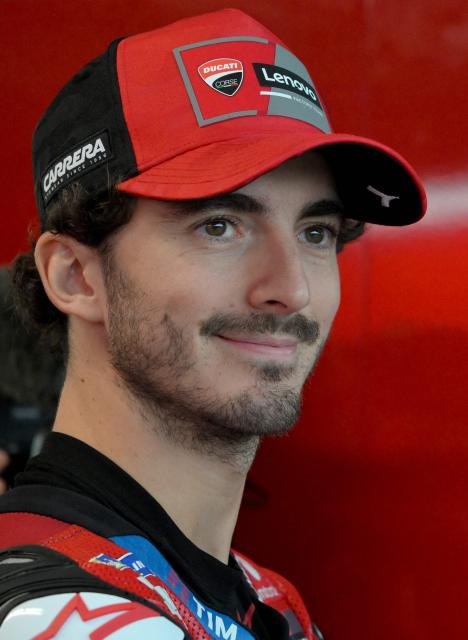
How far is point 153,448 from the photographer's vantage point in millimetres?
1188

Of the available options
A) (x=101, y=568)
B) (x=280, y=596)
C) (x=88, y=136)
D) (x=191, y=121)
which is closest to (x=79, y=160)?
(x=88, y=136)

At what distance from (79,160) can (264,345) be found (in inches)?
13.1

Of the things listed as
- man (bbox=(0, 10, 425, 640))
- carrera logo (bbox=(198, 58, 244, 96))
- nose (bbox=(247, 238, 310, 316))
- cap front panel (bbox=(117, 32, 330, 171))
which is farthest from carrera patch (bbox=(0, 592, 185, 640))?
carrera logo (bbox=(198, 58, 244, 96))

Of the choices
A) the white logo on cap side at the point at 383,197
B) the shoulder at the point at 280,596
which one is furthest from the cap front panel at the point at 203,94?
the shoulder at the point at 280,596

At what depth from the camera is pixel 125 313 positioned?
1.17 metres

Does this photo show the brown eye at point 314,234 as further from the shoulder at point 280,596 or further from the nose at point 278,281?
the shoulder at point 280,596

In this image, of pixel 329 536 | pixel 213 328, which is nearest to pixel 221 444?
pixel 213 328

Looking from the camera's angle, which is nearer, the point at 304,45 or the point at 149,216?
the point at 149,216

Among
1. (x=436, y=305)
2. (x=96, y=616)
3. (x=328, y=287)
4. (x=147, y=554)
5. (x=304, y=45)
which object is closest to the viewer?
(x=96, y=616)

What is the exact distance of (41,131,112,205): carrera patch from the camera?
1157 millimetres

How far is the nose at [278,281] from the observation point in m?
1.15

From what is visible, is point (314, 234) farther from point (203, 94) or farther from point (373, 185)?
point (203, 94)

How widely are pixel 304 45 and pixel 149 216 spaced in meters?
0.62

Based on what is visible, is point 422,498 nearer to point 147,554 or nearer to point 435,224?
point 435,224
